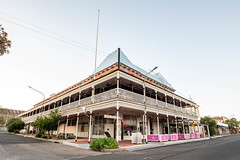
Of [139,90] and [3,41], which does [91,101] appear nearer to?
[139,90]

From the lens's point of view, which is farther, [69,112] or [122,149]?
[69,112]

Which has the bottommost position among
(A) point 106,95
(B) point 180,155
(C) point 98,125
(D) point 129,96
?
(B) point 180,155

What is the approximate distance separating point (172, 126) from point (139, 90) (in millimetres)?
13689

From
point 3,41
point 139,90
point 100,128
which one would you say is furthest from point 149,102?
point 3,41

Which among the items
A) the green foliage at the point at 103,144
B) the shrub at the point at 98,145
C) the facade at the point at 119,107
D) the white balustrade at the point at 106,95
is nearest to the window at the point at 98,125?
the facade at the point at 119,107

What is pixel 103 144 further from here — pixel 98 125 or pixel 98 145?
pixel 98 125

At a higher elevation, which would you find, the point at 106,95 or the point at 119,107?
the point at 106,95

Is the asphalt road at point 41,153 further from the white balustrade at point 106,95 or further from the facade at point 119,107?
the white balustrade at point 106,95

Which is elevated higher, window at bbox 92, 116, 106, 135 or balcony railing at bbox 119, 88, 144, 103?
balcony railing at bbox 119, 88, 144, 103

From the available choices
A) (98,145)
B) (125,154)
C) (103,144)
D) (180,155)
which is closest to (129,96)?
(103,144)

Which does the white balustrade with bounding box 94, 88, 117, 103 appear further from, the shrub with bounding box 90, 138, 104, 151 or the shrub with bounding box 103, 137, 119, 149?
the shrub with bounding box 90, 138, 104, 151

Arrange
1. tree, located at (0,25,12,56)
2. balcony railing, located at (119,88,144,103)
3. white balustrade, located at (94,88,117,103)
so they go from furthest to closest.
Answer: white balustrade, located at (94,88,117,103), balcony railing, located at (119,88,144,103), tree, located at (0,25,12,56)

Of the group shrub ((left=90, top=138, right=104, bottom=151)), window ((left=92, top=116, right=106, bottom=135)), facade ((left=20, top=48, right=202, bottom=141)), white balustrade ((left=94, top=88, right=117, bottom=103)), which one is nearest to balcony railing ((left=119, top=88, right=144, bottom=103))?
facade ((left=20, top=48, right=202, bottom=141))

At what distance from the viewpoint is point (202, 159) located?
6.70 meters
